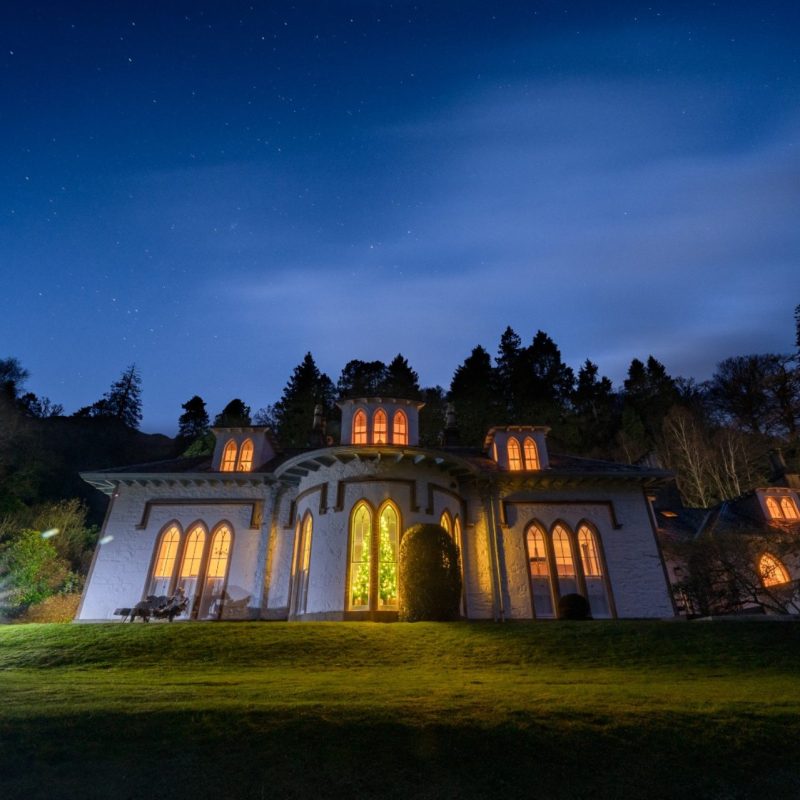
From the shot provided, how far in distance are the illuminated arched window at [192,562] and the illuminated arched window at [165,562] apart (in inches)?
14.5

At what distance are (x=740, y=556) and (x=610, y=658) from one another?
10.4 metres

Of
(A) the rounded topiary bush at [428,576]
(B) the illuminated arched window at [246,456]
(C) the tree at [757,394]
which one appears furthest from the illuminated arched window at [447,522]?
(C) the tree at [757,394]

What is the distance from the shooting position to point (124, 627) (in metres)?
13.4

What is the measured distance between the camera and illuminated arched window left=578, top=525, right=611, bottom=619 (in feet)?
60.7

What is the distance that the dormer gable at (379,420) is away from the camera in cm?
1995

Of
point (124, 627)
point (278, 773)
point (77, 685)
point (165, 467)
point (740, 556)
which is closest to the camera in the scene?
point (278, 773)

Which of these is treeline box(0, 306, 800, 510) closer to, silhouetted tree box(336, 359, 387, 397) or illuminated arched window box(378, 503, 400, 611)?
silhouetted tree box(336, 359, 387, 397)

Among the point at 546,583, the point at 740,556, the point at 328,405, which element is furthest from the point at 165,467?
the point at 328,405

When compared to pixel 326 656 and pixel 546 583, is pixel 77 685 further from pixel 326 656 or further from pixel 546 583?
pixel 546 583

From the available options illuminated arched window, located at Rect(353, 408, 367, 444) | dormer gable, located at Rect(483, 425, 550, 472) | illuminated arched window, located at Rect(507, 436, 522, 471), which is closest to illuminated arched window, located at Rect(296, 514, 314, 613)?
illuminated arched window, located at Rect(353, 408, 367, 444)

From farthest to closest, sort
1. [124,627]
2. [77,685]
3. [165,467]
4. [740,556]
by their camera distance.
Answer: [165,467]
[740,556]
[124,627]
[77,685]

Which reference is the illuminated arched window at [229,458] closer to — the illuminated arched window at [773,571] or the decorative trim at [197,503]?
the decorative trim at [197,503]

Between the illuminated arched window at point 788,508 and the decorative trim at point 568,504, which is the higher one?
the illuminated arched window at point 788,508

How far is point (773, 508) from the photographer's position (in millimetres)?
24234
